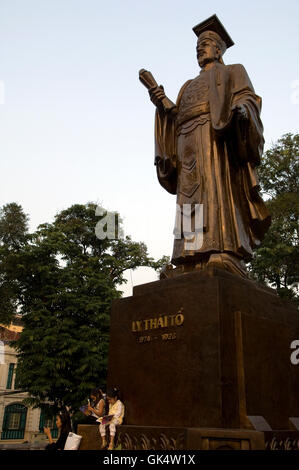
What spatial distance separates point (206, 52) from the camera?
657cm

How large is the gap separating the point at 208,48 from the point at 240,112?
1.97 meters

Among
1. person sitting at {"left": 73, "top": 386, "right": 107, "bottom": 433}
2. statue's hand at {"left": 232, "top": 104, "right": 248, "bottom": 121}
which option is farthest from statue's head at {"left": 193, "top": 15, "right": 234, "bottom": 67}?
person sitting at {"left": 73, "top": 386, "right": 107, "bottom": 433}

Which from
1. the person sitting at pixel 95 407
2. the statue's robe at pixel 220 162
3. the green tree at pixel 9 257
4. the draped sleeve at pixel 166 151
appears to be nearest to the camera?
the statue's robe at pixel 220 162

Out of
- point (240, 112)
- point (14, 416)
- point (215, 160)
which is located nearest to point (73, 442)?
point (215, 160)

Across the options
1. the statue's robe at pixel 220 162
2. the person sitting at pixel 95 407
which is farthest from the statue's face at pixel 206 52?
the person sitting at pixel 95 407

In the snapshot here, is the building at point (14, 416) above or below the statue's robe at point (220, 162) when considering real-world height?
below

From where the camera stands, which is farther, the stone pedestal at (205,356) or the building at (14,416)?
the building at (14,416)

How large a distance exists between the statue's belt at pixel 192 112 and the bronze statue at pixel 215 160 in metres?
0.01

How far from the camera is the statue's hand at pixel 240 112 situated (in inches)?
205

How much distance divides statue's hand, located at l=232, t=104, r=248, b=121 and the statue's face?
163 centimetres

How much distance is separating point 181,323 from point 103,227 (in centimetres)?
1985

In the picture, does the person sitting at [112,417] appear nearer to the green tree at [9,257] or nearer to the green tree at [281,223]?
the green tree at [281,223]
